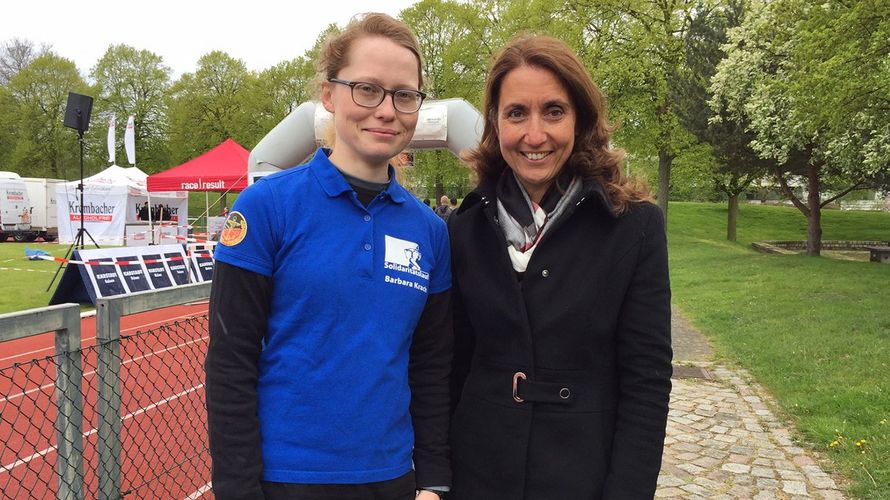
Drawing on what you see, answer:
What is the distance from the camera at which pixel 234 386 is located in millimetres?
1519

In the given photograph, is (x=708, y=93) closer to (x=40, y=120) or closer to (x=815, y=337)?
(x=815, y=337)

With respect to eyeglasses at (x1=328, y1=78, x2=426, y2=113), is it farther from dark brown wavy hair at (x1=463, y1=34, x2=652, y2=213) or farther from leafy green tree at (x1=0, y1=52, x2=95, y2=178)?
leafy green tree at (x1=0, y1=52, x2=95, y2=178)

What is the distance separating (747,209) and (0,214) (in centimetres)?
4653

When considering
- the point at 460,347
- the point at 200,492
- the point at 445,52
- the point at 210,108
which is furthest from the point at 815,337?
the point at 210,108

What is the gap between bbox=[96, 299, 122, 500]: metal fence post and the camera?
252 cm

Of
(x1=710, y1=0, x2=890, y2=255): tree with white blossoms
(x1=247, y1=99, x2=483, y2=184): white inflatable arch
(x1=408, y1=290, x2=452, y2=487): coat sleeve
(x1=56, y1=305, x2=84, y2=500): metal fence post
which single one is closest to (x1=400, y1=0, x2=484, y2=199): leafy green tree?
(x1=710, y1=0, x2=890, y2=255): tree with white blossoms

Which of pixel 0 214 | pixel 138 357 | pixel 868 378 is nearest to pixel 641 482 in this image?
pixel 868 378

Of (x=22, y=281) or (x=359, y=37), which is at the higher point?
(x=359, y=37)

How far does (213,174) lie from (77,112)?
3.53 m

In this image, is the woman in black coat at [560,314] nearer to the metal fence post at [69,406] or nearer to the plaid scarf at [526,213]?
the plaid scarf at [526,213]

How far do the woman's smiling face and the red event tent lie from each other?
1305 centimetres

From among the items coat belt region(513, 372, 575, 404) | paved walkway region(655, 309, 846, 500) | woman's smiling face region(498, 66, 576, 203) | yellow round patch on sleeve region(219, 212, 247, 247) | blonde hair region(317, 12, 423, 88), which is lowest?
Result: paved walkway region(655, 309, 846, 500)

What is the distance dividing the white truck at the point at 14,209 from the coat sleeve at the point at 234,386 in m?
31.5

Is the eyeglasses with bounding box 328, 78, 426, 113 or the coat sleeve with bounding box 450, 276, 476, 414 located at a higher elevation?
the eyeglasses with bounding box 328, 78, 426, 113
